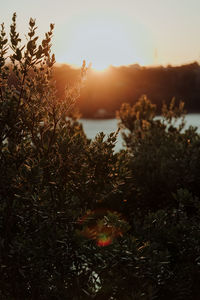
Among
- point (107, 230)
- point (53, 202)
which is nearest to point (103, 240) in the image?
point (107, 230)

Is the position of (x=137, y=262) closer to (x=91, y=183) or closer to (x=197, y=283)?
(x=91, y=183)

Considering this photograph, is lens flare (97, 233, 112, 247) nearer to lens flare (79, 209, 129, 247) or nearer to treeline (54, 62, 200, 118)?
lens flare (79, 209, 129, 247)

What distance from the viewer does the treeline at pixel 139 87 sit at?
78.8 m

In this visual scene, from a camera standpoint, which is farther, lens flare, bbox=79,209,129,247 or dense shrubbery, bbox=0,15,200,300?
lens flare, bbox=79,209,129,247

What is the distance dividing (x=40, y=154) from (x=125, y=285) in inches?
84.0

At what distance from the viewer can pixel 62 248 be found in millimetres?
4625

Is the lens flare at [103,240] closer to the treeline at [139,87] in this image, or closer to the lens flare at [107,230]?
the lens flare at [107,230]

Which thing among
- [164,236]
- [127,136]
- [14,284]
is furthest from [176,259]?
[127,136]

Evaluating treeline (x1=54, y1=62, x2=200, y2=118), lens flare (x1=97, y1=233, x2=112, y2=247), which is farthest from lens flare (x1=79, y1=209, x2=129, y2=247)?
treeline (x1=54, y1=62, x2=200, y2=118)

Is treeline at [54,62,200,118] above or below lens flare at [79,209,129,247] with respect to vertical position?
above

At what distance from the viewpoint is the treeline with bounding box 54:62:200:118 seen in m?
78.8

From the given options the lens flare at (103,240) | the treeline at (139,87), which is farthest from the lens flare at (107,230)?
the treeline at (139,87)

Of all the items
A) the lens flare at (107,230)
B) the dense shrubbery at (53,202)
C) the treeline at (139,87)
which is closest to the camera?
the dense shrubbery at (53,202)

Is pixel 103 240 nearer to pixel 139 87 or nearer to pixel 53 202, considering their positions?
pixel 53 202
